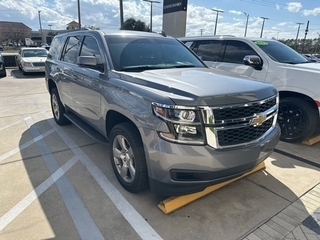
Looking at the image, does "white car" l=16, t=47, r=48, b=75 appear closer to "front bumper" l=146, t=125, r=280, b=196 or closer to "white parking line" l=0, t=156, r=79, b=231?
"white parking line" l=0, t=156, r=79, b=231

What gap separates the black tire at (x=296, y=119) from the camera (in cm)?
425

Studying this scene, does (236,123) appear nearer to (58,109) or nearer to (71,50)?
(71,50)

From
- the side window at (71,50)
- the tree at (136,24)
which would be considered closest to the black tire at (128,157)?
the side window at (71,50)

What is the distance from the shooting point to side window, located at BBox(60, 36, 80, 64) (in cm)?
422

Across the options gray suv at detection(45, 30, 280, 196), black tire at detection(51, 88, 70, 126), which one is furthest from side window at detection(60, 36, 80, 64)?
black tire at detection(51, 88, 70, 126)

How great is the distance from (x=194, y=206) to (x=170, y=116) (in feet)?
3.85

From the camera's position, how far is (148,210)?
264cm

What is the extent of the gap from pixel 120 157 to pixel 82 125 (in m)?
1.44

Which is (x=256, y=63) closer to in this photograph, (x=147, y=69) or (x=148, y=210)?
(x=147, y=69)

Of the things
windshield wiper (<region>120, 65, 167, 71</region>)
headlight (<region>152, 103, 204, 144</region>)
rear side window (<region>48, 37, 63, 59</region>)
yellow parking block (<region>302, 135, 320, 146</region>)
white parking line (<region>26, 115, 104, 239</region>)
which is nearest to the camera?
headlight (<region>152, 103, 204, 144</region>)

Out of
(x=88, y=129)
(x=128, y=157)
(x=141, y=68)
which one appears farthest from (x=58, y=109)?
(x=128, y=157)

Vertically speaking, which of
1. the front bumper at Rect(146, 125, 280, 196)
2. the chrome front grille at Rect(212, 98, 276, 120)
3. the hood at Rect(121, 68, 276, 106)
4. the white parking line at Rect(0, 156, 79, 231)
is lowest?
the white parking line at Rect(0, 156, 79, 231)

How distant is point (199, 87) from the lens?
7.77 ft

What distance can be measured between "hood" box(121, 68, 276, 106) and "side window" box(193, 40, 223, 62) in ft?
9.91
